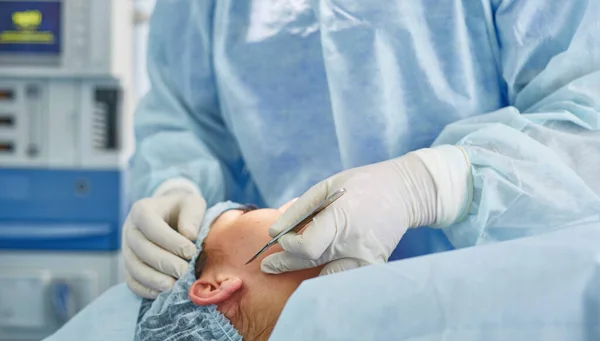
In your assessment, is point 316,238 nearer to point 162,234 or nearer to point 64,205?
point 162,234

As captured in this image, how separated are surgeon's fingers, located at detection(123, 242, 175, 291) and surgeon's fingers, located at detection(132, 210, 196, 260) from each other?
0.04m

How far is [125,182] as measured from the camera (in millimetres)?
2381

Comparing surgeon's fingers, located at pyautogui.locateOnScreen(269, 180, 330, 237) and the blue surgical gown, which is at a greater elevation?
the blue surgical gown

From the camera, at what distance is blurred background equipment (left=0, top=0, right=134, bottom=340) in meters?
2.31

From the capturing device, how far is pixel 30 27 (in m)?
2.35

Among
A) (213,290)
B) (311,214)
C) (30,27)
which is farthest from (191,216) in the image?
(30,27)

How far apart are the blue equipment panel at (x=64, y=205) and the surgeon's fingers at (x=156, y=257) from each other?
1340mm

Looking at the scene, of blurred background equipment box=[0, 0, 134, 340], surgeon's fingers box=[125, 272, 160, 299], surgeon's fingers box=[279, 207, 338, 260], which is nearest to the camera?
surgeon's fingers box=[279, 207, 338, 260]

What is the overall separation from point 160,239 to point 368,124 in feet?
1.32

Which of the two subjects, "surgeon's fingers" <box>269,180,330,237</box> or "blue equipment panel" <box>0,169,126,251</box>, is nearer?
"surgeon's fingers" <box>269,180,330,237</box>

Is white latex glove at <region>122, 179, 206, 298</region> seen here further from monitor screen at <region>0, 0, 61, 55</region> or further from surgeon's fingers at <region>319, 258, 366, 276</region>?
monitor screen at <region>0, 0, 61, 55</region>

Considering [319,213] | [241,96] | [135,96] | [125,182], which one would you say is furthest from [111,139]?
[319,213]

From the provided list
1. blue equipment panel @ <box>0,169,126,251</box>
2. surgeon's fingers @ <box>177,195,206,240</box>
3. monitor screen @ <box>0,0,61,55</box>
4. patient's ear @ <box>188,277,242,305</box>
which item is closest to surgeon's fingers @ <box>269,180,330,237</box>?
patient's ear @ <box>188,277,242,305</box>

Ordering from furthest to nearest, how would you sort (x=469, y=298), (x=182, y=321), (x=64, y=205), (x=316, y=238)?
1. (x=64, y=205)
2. (x=182, y=321)
3. (x=316, y=238)
4. (x=469, y=298)
